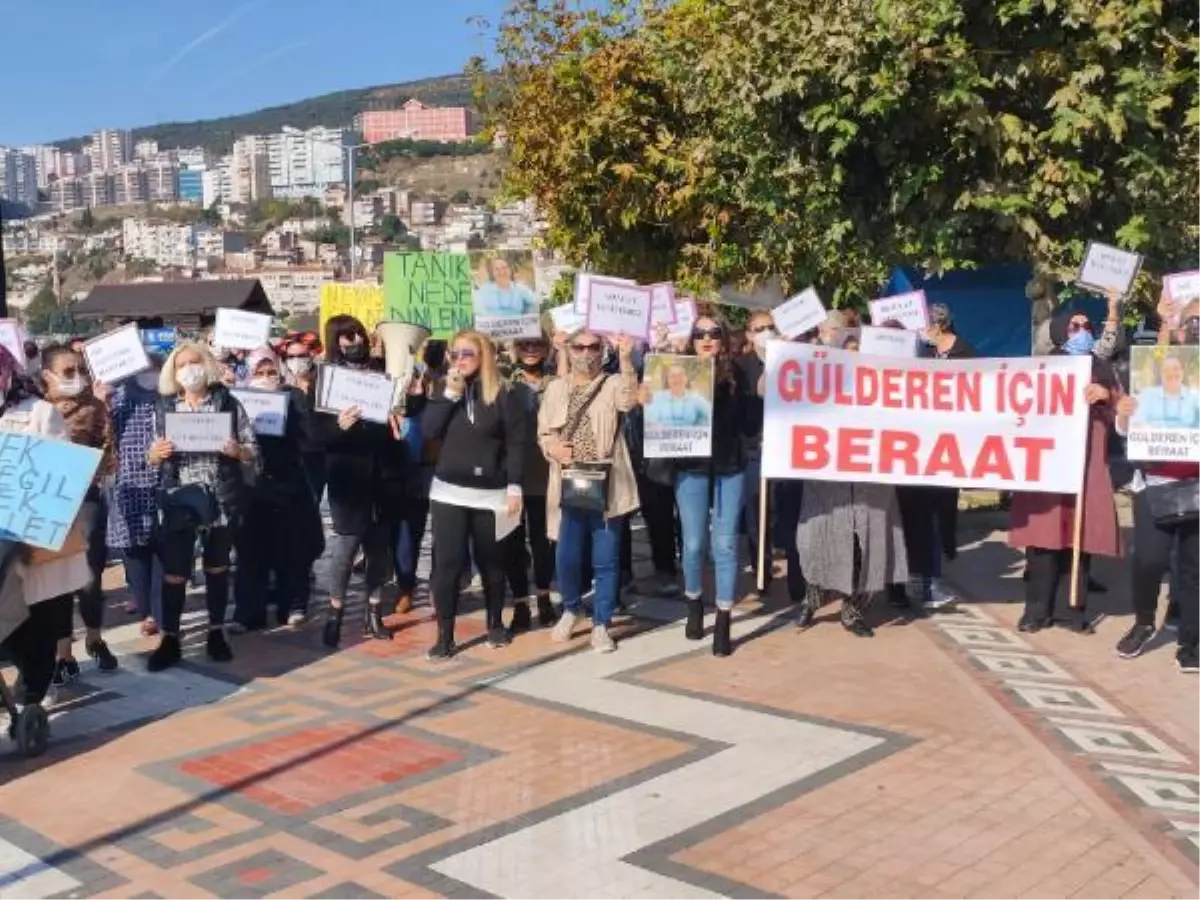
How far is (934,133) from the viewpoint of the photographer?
11398 mm

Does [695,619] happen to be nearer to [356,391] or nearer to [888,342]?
[888,342]

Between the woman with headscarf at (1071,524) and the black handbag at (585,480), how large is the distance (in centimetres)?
241

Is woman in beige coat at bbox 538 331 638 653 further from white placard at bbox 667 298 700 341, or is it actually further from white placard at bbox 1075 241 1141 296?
white placard at bbox 1075 241 1141 296

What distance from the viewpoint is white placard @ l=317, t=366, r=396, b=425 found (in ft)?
25.1

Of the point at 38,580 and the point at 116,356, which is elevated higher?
the point at 116,356

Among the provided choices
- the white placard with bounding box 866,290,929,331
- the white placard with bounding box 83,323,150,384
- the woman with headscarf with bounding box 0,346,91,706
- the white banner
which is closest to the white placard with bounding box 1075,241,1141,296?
the white banner

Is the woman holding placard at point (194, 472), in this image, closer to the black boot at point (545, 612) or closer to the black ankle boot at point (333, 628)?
the black ankle boot at point (333, 628)

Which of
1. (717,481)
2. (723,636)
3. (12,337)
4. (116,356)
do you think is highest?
(12,337)

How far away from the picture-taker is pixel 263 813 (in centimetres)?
529

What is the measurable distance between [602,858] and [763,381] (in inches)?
148

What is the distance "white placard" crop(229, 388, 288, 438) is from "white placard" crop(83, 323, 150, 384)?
1.84 feet

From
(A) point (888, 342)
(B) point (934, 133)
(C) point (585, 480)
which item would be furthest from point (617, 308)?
(B) point (934, 133)

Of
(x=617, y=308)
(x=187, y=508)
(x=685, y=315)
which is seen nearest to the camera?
(x=187, y=508)

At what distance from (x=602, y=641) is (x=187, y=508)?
2385 millimetres
